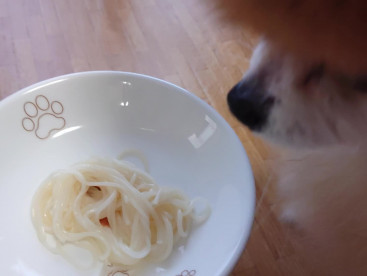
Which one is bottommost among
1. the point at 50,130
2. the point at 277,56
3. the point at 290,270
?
the point at 290,270

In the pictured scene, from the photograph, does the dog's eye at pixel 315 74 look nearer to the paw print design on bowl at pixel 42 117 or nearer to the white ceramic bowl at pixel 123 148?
the white ceramic bowl at pixel 123 148

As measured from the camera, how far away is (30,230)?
694 mm

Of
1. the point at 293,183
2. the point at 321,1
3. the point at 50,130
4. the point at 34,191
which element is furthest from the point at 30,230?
the point at 321,1

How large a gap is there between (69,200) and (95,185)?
0.16 ft

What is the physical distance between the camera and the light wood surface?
1.04 m

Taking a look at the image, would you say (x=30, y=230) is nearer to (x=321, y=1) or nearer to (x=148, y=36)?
(x=321, y=1)

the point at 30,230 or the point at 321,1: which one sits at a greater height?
the point at 321,1

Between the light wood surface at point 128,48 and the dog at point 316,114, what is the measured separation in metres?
0.16

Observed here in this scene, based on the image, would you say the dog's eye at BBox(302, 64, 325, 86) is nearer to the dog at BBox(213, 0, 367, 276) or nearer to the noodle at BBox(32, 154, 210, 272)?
the dog at BBox(213, 0, 367, 276)

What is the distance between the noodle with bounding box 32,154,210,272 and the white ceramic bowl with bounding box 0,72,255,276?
0.02 m

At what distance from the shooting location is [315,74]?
0.43 meters

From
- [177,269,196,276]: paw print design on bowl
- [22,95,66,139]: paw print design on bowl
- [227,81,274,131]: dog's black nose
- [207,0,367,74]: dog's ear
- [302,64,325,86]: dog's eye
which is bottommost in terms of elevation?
[177,269,196,276]: paw print design on bowl


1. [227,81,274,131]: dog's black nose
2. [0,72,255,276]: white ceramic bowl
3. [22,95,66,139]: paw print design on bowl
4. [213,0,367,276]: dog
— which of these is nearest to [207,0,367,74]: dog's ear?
[213,0,367,276]: dog

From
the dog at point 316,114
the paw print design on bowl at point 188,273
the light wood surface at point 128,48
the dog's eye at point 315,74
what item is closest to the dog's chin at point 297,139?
the dog at point 316,114
